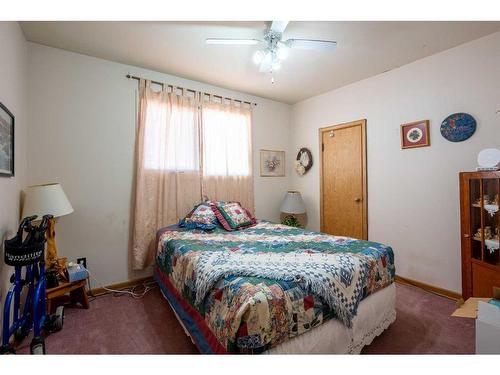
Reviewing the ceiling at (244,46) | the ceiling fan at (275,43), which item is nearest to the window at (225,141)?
the ceiling at (244,46)

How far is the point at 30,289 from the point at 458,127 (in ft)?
12.5

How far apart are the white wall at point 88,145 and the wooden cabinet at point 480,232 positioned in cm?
326

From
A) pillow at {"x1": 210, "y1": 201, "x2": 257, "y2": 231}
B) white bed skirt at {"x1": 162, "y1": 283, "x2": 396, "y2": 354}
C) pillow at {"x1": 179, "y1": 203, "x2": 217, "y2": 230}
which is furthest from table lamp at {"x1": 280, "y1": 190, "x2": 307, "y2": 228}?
white bed skirt at {"x1": 162, "y1": 283, "x2": 396, "y2": 354}

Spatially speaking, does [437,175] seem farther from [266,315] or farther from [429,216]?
[266,315]

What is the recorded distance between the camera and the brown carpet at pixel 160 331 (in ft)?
5.17

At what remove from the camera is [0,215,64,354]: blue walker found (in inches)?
55.7

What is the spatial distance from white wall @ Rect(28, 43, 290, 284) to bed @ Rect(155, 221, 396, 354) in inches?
35.7

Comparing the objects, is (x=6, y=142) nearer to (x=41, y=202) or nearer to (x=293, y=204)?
(x=41, y=202)

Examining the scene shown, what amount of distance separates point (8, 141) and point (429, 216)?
12.3 ft

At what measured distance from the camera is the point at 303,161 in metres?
3.74

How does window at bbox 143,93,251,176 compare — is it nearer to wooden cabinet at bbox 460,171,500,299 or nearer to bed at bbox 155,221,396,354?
bed at bbox 155,221,396,354

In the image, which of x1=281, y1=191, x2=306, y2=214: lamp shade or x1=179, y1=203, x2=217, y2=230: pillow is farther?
x1=281, y1=191, x2=306, y2=214: lamp shade

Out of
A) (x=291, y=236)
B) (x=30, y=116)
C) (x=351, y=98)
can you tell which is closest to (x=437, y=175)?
(x=351, y=98)

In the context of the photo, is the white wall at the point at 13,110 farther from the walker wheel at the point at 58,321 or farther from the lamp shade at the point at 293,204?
the lamp shade at the point at 293,204
